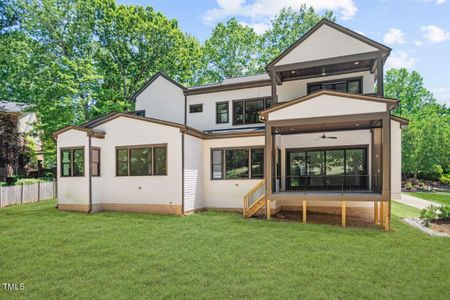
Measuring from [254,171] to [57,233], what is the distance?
860 cm

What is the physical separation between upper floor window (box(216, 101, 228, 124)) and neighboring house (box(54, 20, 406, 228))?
1.93 metres

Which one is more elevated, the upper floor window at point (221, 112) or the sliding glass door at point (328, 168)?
the upper floor window at point (221, 112)

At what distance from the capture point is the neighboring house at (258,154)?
12289 mm

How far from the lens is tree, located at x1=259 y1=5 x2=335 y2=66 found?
32156 millimetres

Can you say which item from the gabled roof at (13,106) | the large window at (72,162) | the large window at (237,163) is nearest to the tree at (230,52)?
the gabled roof at (13,106)

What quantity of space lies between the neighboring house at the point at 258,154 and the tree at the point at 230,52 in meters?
18.1

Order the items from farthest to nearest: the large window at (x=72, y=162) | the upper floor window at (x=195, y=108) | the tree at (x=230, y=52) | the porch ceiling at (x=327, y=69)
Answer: the tree at (x=230, y=52)
the upper floor window at (x=195, y=108)
the large window at (x=72, y=162)
the porch ceiling at (x=327, y=69)

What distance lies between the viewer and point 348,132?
13297 millimetres

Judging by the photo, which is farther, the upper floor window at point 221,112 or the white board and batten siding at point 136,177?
the upper floor window at point 221,112

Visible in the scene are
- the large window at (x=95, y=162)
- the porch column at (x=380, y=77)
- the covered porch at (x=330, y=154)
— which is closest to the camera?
the covered porch at (x=330, y=154)

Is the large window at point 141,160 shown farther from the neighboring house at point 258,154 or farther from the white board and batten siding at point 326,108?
the white board and batten siding at point 326,108

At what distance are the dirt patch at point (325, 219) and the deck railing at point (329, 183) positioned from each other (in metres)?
1.24

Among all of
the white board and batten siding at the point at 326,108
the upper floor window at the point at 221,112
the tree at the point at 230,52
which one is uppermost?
the tree at the point at 230,52

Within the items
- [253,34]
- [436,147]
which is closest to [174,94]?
[253,34]
